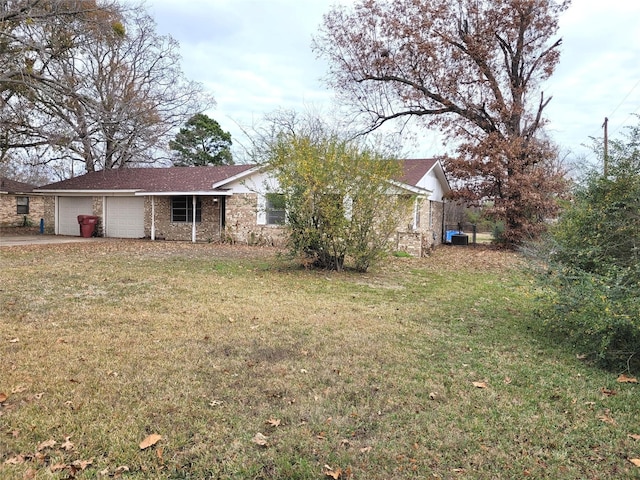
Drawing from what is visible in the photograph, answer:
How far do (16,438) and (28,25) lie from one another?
17255 millimetres

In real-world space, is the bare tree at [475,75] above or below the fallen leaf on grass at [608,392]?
above

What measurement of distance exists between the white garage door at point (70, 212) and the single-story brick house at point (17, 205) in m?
4.44

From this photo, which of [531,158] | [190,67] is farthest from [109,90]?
[531,158]

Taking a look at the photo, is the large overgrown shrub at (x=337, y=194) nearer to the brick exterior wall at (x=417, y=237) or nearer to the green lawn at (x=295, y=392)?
the brick exterior wall at (x=417, y=237)

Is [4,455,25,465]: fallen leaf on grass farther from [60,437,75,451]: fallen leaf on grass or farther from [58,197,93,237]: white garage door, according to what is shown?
[58,197,93,237]: white garage door

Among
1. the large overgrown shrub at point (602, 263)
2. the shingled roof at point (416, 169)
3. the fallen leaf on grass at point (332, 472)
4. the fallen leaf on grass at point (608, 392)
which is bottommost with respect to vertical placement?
the fallen leaf on grass at point (332, 472)

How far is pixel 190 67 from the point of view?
87.1ft

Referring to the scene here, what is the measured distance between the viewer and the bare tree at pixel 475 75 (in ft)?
61.4

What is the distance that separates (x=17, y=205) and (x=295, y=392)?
29.5 meters

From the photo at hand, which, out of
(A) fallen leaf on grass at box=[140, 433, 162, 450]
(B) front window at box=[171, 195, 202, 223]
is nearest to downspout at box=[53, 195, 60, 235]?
(B) front window at box=[171, 195, 202, 223]

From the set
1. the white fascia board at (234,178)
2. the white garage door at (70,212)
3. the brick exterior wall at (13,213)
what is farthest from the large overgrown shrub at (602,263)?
the brick exterior wall at (13,213)

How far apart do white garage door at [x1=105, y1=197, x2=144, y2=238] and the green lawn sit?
13.6 metres

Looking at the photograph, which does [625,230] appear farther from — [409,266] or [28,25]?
[28,25]

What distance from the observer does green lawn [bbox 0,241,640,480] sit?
274 centimetres
